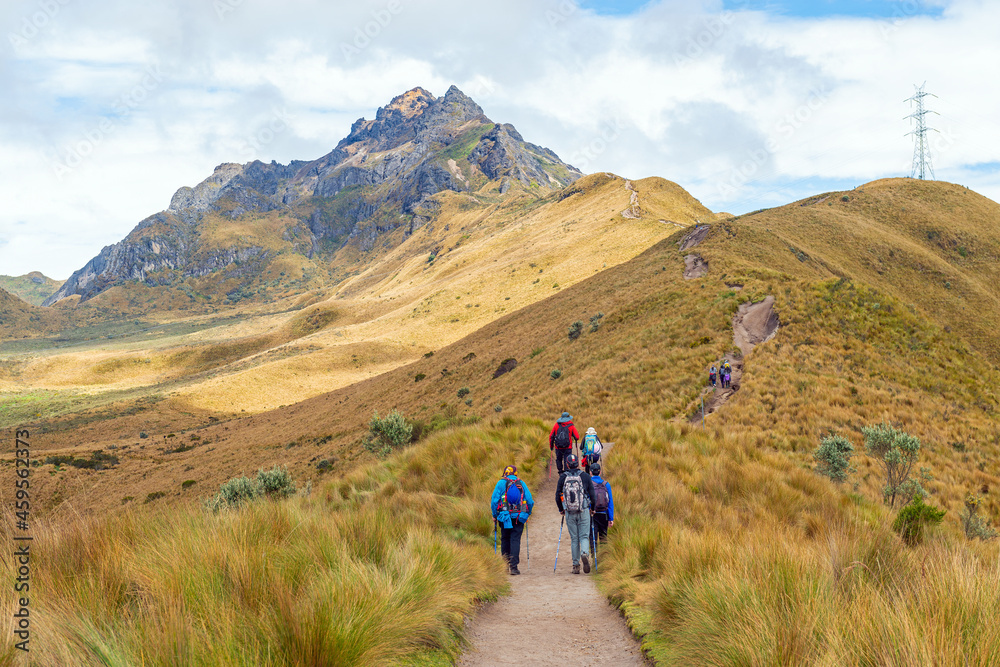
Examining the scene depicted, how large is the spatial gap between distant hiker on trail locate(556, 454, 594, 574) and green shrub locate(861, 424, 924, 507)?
7.69 metres

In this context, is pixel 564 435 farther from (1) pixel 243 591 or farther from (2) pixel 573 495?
(1) pixel 243 591

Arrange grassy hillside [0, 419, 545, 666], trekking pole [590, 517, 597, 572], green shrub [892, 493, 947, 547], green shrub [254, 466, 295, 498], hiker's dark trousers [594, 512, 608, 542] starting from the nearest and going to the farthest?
grassy hillside [0, 419, 545, 666]
green shrub [892, 493, 947, 547]
trekking pole [590, 517, 597, 572]
hiker's dark trousers [594, 512, 608, 542]
green shrub [254, 466, 295, 498]

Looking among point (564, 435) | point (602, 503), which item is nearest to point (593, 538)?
point (602, 503)

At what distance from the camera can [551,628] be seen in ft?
18.5

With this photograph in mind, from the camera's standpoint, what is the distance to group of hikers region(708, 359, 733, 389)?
1827 cm

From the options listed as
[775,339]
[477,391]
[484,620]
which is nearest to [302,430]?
[477,391]

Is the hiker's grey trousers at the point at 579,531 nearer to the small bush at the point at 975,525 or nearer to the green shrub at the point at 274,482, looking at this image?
the small bush at the point at 975,525

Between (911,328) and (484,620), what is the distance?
24.4 metres

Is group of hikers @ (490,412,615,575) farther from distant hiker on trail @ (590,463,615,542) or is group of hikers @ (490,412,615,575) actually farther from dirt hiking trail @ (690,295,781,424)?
dirt hiking trail @ (690,295,781,424)

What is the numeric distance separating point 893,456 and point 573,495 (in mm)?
9326

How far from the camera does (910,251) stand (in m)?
51.9

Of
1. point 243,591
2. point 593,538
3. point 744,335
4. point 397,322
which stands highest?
point 397,322

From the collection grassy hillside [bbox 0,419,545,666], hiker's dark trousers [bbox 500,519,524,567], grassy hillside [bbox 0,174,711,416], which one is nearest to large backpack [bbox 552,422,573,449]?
hiker's dark trousers [bbox 500,519,524,567]

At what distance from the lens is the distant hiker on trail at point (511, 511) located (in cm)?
848
